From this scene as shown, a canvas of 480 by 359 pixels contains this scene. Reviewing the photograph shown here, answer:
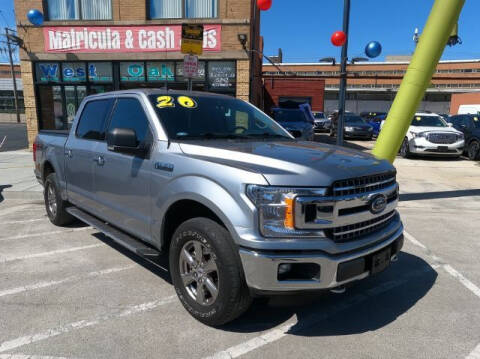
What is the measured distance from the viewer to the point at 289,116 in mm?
13625

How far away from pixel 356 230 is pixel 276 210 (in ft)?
2.29

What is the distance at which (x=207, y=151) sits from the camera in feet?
9.87

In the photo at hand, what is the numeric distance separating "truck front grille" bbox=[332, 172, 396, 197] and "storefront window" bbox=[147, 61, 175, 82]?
11.3m

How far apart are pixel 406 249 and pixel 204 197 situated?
323 centimetres

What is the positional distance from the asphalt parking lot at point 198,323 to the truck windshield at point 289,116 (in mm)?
8888

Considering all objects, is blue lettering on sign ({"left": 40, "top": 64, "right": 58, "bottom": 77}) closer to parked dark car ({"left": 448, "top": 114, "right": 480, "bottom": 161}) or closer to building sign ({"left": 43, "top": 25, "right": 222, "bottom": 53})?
building sign ({"left": 43, "top": 25, "right": 222, "bottom": 53})

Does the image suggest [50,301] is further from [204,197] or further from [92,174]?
[204,197]

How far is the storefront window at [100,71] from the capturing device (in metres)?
13.3

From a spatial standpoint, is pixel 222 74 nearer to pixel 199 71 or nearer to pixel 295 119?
pixel 199 71

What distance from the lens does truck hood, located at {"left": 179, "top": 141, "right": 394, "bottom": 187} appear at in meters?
2.51

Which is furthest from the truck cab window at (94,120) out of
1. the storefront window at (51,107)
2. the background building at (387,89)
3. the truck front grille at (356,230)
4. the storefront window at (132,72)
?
the background building at (387,89)

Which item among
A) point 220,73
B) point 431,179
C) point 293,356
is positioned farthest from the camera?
point 220,73

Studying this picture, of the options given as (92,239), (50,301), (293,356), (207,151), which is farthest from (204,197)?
(92,239)

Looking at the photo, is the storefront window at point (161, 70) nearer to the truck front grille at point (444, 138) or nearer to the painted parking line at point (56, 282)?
the truck front grille at point (444, 138)
